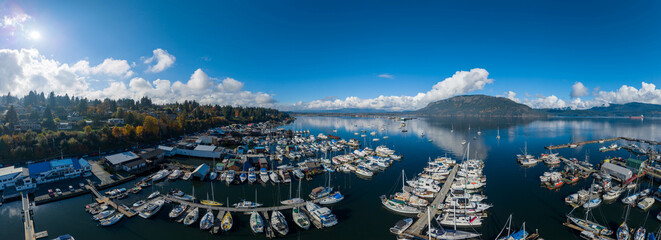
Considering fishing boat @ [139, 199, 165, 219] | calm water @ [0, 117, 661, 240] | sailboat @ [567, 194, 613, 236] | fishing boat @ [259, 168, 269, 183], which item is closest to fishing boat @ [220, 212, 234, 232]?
calm water @ [0, 117, 661, 240]

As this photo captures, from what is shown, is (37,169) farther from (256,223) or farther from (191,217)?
(256,223)

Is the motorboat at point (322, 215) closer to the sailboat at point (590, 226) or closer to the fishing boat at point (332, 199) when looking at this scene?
the fishing boat at point (332, 199)

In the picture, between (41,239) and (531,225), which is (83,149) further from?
(531,225)

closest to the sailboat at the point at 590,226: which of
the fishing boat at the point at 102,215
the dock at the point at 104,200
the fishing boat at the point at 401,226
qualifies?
the fishing boat at the point at 401,226

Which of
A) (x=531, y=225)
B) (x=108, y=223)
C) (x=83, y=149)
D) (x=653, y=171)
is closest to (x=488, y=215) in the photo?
(x=531, y=225)

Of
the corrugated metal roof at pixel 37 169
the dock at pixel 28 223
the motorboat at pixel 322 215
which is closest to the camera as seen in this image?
the dock at pixel 28 223

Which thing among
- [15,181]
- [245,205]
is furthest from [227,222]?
[15,181]
